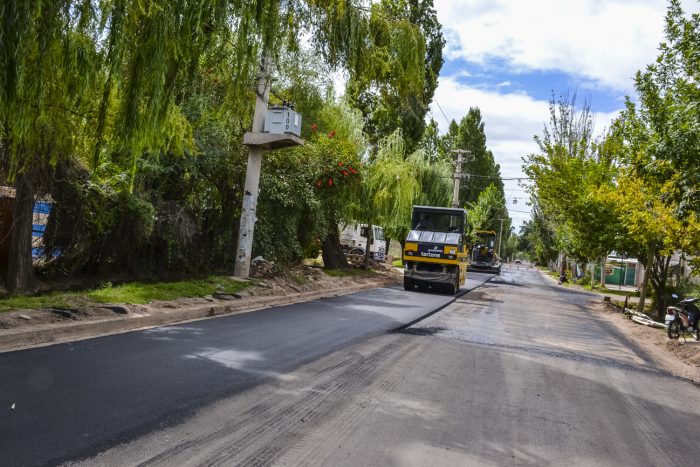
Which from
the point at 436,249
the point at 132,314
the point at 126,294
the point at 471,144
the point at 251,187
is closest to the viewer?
the point at 132,314

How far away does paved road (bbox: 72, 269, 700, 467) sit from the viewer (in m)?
3.89

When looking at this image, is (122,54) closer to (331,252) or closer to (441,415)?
(441,415)

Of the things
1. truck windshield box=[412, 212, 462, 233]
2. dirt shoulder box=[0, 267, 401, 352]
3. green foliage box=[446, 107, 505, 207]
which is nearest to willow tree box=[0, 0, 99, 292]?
dirt shoulder box=[0, 267, 401, 352]

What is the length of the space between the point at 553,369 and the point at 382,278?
15.9 m

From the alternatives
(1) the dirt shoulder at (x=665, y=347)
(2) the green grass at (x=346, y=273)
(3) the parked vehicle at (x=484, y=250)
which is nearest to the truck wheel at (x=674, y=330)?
(1) the dirt shoulder at (x=665, y=347)

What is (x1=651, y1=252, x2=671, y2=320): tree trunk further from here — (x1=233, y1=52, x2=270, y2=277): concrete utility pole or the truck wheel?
(x1=233, y1=52, x2=270, y2=277): concrete utility pole

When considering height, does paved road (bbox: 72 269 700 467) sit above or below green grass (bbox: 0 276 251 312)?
below

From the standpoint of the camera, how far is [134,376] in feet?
17.6

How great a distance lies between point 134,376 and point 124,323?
2717 mm

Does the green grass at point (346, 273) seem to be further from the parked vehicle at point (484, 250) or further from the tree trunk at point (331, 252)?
the parked vehicle at point (484, 250)

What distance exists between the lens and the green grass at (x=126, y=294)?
7.59 metres

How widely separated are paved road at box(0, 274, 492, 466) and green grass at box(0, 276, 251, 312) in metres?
1.21

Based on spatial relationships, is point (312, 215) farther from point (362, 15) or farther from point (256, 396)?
point (256, 396)

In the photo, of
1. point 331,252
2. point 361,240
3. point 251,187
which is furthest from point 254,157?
point 361,240
